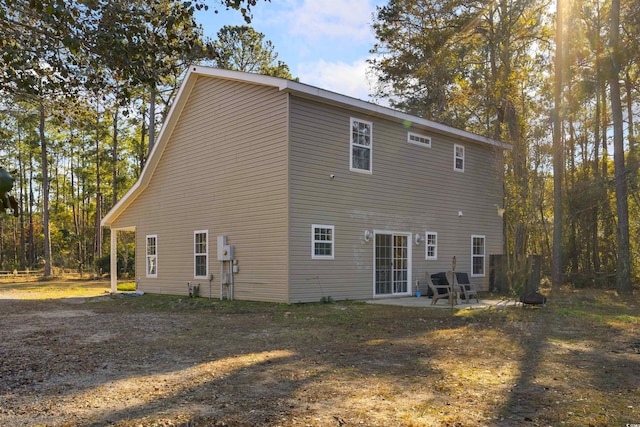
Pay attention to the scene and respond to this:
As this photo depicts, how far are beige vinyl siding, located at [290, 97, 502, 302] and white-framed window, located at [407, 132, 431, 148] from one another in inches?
5.6

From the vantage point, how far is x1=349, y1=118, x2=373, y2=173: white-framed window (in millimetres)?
13281

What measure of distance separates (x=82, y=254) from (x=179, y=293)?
31120mm

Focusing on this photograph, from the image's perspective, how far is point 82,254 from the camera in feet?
138

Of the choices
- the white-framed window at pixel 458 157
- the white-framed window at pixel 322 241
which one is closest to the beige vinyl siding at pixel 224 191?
the white-framed window at pixel 322 241

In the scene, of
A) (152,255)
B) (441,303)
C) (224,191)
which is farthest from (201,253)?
(441,303)

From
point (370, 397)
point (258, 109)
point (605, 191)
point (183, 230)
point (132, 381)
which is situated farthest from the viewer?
point (605, 191)

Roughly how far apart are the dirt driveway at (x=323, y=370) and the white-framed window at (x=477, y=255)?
648cm

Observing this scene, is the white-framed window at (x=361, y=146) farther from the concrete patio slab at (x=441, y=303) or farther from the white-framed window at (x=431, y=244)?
the concrete patio slab at (x=441, y=303)

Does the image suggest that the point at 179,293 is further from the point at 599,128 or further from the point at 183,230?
the point at 599,128

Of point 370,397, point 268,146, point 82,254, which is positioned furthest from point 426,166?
point 82,254

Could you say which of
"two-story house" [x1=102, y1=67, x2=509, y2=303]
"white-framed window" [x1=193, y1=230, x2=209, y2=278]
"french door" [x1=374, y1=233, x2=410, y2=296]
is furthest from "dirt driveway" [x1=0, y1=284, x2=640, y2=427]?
"white-framed window" [x1=193, y1=230, x2=209, y2=278]

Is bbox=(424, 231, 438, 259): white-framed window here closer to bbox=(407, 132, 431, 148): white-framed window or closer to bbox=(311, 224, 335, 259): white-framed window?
bbox=(407, 132, 431, 148): white-framed window

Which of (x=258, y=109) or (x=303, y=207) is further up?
(x=258, y=109)

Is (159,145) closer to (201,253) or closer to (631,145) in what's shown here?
(201,253)
